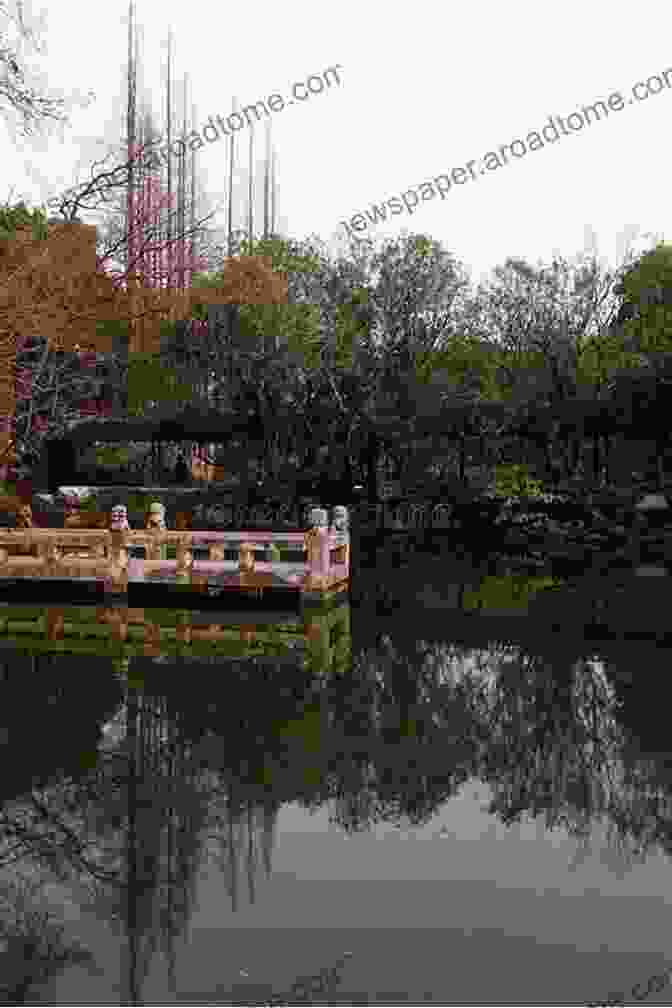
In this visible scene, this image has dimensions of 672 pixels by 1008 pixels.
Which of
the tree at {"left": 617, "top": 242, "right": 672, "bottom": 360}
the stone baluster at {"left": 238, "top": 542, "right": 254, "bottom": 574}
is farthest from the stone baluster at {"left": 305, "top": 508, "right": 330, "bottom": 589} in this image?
the tree at {"left": 617, "top": 242, "right": 672, "bottom": 360}

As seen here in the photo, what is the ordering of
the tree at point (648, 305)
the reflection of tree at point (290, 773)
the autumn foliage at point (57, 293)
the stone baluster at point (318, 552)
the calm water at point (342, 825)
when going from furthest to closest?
the tree at point (648, 305) < the stone baluster at point (318, 552) < the autumn foliage at point (57, 293) < the reflection of tree at point (290, 773) < the calm water at point (342, 825)

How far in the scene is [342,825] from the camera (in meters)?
4.74

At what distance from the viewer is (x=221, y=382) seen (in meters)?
25.3

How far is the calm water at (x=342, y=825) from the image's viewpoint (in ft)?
11.2

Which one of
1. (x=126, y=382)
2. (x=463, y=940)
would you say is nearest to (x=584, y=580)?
(x=463, y=940)

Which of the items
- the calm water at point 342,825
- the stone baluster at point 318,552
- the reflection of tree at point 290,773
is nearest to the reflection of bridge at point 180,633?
the calm water at point 342,825

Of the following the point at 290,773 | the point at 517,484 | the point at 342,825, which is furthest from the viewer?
the point at 517,484

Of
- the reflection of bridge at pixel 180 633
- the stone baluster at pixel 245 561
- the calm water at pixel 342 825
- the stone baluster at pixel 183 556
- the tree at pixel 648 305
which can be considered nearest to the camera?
the calm water at pixel 342 825

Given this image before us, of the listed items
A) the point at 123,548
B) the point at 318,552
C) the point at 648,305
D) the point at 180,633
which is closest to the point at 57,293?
the point at 180,633

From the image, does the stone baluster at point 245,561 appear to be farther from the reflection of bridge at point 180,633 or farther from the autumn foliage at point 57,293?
the autumn foliage at point 57,293

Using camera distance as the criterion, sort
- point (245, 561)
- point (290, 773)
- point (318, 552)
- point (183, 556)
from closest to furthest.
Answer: point (290, 773) < point (318, 552) < point (245, 561) < point (183, 556)

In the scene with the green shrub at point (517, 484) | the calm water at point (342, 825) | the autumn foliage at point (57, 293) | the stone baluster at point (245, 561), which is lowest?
the calm water at point (342, 825)

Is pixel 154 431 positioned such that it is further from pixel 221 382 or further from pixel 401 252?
pixel 401 252

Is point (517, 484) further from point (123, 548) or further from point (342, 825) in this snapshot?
point (342, 825)
